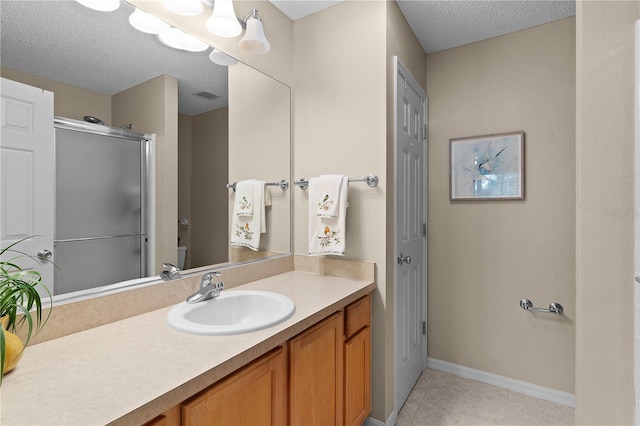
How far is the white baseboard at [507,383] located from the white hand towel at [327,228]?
4.59ft

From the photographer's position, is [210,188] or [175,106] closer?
[175,106]

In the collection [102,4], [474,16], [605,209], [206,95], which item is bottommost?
[605,209]

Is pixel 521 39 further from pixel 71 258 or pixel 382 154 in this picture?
pixel 71 258

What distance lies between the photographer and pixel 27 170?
0.98 m

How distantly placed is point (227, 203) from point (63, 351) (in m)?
0.92

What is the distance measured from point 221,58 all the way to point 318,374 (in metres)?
1.54

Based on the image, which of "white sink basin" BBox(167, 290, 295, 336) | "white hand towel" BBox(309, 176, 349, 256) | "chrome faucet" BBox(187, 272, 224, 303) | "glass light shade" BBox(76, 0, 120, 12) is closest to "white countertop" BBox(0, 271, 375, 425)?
"white sink basin" BBox(167, 290, 295, 336)

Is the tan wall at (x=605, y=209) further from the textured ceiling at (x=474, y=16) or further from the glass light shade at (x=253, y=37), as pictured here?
the glass light shade at (x=253, y=37)

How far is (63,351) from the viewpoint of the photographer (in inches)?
36.7

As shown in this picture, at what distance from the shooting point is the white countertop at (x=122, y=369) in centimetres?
68

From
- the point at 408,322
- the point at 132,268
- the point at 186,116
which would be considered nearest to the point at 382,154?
the point at 186,116

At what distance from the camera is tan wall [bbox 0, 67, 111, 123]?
1.00 meters

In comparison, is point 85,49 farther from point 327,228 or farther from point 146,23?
point 327,228

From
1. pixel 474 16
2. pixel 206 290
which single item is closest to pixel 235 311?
pixel 206 290
